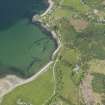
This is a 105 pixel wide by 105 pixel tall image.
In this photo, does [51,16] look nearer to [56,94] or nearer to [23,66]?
[23,66]

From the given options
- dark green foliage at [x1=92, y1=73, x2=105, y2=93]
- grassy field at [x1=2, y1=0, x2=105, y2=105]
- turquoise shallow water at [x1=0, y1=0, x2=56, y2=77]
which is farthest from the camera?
turquoise shallow water at [x1=0, y1=0, x2=56, y2=77]

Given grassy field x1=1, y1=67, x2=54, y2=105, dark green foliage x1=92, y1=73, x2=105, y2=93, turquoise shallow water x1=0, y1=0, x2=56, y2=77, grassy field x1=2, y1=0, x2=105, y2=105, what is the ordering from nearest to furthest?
grassy field x1=1, y1=67, x2=54, y2=105, grassy field x1=2, y1=0, x2=105, y2=105, dark green foliage x1=92, y1=73, x2=105, y2=93, turquoise shallow water x1=0, y1=0, x2=56, y2=77

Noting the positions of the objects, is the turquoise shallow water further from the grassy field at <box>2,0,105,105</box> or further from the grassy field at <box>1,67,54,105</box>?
the grassy field at <box>1,67,54,105</box>

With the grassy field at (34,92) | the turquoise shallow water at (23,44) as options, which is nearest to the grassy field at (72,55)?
the grassy field at (34,92)

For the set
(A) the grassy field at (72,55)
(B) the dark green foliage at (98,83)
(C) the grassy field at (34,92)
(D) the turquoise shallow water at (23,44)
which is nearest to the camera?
(C) the grassy field at (34,92)

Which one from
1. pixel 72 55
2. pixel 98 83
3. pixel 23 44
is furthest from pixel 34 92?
pixel 23 44

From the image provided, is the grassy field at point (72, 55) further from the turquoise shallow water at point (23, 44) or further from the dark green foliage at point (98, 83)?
the turquoise shallow water at point (23, 44)

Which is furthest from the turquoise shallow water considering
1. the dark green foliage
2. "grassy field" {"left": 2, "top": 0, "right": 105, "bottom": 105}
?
the dark green foliage
